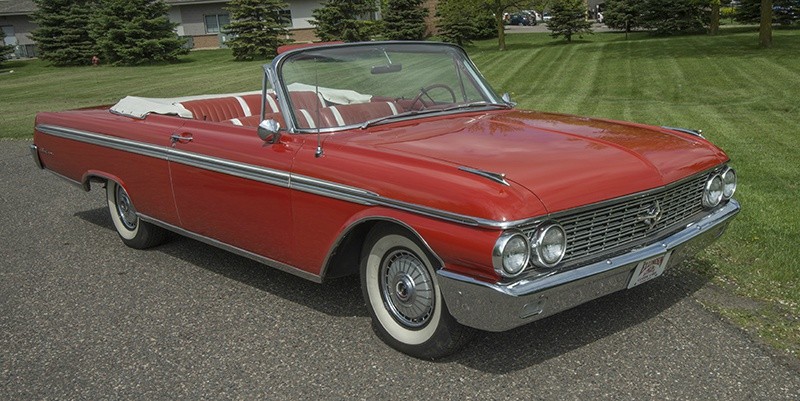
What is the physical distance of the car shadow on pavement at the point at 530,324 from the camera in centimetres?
364

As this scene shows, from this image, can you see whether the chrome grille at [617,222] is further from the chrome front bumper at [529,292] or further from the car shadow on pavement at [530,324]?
the car shadow on pavement at [530,324]

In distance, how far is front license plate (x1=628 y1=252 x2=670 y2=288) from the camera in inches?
139

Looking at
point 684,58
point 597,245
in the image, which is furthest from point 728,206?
point 684,58

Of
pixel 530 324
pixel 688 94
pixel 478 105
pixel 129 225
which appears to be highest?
pixel 478 105

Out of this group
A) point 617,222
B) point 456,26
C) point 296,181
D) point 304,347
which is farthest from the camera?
point 456,26

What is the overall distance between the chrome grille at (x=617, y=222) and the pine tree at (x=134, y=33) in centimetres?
3006

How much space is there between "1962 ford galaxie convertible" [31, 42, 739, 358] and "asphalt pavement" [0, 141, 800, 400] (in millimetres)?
294

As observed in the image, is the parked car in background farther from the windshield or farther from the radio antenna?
the radio antenna

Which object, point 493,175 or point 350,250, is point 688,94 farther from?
point 493,175

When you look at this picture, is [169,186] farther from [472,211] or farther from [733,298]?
[733,298]

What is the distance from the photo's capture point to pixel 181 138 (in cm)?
476

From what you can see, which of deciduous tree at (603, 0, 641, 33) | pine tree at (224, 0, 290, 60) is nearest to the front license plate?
pine tree at (224, 0, 290, 60)

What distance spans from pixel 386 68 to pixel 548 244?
1.92 metres

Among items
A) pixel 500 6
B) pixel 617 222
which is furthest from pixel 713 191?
pixel 500 6
